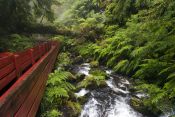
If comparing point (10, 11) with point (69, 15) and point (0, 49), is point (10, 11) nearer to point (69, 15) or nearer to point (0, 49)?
point (0, 49)

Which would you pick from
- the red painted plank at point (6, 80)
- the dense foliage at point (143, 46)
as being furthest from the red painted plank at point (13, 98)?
the dense foliage at point (143, 46)


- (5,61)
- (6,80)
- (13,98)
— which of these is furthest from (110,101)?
(13,98)

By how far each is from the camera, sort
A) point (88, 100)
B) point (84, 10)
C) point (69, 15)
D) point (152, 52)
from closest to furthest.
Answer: point (88, 100), point (152, 52), point (84, 10), point (69, 15)

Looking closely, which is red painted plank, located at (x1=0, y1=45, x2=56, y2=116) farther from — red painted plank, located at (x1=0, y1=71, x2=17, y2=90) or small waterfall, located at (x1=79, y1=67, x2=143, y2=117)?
small waterfall, located at (x1=79, y1=67, x2=143, y2=117)

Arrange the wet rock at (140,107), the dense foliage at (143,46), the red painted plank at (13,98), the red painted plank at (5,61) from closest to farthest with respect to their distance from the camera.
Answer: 1. the red painted plank at (13,98)
2. the red painted plank at (5,61)
3. the wet rock at (140,107)
4. the dense foliage at (143,46)

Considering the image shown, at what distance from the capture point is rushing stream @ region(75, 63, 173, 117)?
6.57 metres

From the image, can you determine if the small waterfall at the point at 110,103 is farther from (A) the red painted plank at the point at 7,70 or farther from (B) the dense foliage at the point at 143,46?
(A) the red painted plank at the point at 7,70

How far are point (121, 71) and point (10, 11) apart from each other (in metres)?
8.94

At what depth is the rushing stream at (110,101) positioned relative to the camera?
6.57 metres

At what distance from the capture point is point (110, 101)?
24.3 ft

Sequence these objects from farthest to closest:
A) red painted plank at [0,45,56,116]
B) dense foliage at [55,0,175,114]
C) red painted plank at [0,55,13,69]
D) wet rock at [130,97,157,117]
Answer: dense foliage at [55,0,175,114] → wet rock at [130,97,157,117] → red painted plank at [0,55,13,69] → red painted plank at [0,45,56,116]

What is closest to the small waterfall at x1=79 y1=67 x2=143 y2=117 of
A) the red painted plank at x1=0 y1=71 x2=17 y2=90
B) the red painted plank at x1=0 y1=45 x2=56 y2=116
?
the red painted plank at x1=0 y1=71 x2=17 y2=90

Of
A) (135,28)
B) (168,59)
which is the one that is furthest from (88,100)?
(135,28)

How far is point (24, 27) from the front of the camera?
17.4 meters
